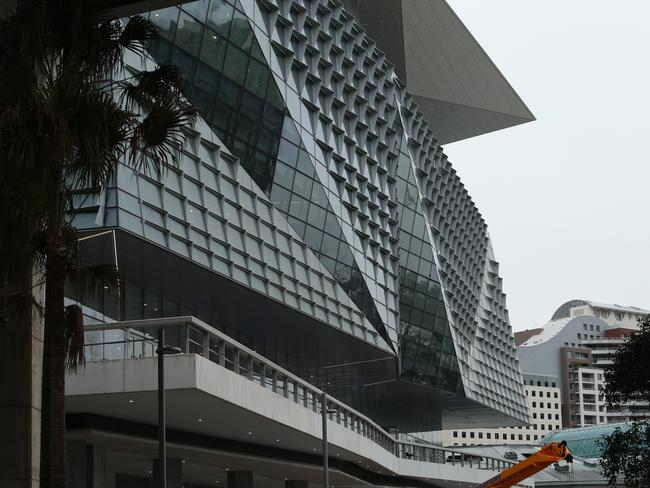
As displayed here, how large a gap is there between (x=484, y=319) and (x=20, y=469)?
212ft

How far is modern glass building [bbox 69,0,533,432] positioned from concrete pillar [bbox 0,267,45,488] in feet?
11.4

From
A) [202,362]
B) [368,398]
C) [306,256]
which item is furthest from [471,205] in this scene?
[202,362]

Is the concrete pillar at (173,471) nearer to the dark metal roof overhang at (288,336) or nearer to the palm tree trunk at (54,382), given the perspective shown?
the dark metal roof overhang at (288,336)

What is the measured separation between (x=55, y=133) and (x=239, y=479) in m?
34.8

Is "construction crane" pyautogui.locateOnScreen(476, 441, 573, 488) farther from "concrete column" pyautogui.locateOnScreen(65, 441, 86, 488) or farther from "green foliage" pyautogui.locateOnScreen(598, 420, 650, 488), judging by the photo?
"concrete column" pyautogui.locateOnScreen(65, 441, 86, 488)

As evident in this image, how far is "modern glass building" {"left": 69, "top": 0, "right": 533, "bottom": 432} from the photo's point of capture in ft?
126

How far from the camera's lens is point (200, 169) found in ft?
128

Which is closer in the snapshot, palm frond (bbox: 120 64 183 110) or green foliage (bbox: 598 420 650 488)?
palm frond (bbox: 120 64 183 110)

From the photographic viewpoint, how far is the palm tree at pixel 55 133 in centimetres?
1495

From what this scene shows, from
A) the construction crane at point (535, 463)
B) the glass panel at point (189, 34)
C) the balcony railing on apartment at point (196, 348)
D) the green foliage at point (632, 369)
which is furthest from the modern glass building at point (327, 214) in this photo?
the green foliage at point (632, 369)

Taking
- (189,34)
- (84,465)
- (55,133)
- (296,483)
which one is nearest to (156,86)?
(55,133)

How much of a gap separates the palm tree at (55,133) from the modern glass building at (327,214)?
17.8 feet

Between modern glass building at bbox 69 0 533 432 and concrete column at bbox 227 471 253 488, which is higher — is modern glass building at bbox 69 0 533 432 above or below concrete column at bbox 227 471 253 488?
above

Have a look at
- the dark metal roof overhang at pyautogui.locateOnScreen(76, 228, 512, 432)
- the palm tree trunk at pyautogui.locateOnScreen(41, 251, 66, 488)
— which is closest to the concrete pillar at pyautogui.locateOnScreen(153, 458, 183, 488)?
the dark metal roof overhang at pyautogui.locateOnScreen(76, 228, 512, 432)
